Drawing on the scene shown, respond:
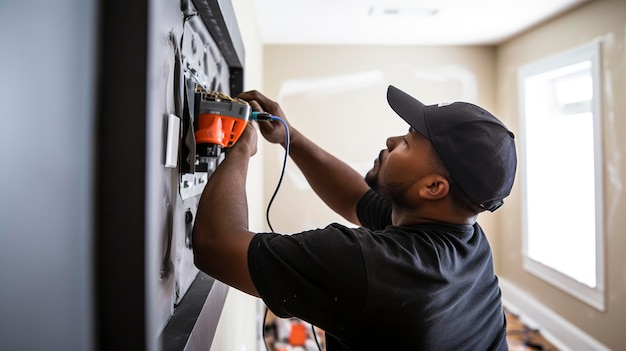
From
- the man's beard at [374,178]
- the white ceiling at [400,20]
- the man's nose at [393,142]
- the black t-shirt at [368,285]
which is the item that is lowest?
the black t-shirt at [368,285]

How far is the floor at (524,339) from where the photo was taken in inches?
111

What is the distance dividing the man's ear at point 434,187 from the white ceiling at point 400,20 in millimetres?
2069

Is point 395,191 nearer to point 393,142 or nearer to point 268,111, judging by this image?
point 393,142

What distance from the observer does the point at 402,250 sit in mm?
730

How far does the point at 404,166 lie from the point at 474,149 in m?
0.16

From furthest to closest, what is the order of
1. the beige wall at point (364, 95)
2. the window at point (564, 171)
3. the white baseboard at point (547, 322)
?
the beige wall at point (364, 95) → the white baseboard at point (547, 322) → the window at point (564, 171)

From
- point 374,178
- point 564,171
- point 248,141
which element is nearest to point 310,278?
point 248,141

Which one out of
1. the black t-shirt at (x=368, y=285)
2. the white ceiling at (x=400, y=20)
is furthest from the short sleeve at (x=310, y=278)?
the white ceiling at (x=400, y=20)

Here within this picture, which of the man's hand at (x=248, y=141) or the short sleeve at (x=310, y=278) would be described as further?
the man's hand at (x=248, y=141)

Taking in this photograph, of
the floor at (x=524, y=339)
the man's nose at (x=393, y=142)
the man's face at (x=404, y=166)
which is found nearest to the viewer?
the man's face at (x=404, y=166)

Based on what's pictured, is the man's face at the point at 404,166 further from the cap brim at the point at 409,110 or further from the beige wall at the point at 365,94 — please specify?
the beige wall at the point at 365,94

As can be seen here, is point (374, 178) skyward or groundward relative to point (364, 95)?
groundward

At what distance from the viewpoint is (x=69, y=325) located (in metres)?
0.36

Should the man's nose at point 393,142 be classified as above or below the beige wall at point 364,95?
below
